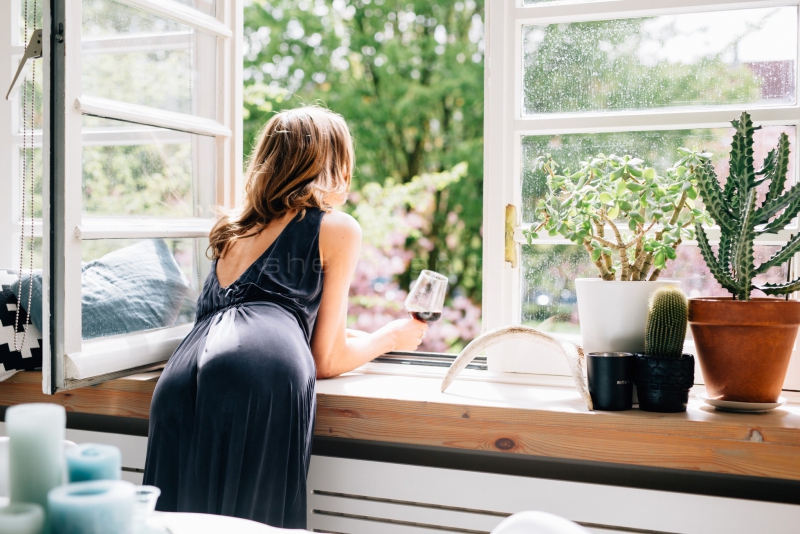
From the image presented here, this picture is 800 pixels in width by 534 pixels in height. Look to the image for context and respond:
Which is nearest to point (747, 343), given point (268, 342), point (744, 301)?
point (744, 301)

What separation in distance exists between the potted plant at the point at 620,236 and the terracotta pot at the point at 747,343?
0.14m

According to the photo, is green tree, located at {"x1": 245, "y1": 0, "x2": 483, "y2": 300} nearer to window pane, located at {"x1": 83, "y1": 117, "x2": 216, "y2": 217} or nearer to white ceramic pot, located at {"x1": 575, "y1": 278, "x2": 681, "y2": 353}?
window pane, located at {"x1": 83, "y1": 117, "x2": 216, "y2": 217}

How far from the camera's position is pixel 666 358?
1454 millimetres

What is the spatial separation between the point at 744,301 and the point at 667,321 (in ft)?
0.49

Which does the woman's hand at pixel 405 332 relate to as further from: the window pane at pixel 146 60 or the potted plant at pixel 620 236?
the window pane at pixel 146 60

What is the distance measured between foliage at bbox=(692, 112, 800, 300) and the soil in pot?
19 centimetres

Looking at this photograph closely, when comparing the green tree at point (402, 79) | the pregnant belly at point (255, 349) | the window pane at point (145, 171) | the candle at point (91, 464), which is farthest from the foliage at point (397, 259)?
→ the candle at point (91, 464)

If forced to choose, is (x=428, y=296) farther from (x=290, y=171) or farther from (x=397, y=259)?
(x=397, y=259)

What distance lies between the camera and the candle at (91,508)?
64cm

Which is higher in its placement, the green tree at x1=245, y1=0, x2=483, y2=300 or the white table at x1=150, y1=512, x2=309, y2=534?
the green tree at x1=245, y1=0, x2=483, y2=300

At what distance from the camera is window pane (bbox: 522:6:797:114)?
167cm

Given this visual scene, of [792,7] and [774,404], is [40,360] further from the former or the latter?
[792,7]

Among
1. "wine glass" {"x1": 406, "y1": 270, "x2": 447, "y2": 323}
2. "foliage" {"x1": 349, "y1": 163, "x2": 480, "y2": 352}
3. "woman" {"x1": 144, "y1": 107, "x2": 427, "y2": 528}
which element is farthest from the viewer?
"foliage" {"x1": 349, "y1": 163, "x2": 480, "y2": 352}

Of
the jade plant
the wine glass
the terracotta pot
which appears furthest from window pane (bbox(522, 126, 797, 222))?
the terracotta pot
